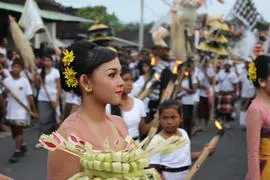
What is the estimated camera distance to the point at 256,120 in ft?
12.3

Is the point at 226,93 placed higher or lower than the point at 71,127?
lower

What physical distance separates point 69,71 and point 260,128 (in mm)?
1583

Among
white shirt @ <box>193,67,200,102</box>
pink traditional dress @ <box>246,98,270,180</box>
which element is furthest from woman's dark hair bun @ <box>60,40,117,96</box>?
white shirt @ <box>193,67,200,102</box>

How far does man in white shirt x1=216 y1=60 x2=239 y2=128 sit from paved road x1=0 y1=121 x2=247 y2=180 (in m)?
2.14

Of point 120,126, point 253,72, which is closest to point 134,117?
point 253,72

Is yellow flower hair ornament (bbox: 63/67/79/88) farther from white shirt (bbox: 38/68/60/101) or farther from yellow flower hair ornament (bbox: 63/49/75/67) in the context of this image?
white shirt (bbox: 38/68/60/101)

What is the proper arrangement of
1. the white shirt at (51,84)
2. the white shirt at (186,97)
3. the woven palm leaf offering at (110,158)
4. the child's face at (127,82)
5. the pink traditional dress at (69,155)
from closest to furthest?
the woven palm leaf offering at (110,158) → the pink traditional dress at (69,155) → the child's face at (127,82) → the white shirt at (51,84) → the white shirt at (186,97)

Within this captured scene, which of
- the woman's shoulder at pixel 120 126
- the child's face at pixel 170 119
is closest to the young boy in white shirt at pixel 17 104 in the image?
the child's face at pixel 170 119

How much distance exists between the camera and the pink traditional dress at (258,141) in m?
3.67

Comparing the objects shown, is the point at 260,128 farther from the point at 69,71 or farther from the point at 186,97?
the point at 186,97

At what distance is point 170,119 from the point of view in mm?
4395

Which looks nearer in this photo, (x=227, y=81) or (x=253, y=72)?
(x=253, y=72)

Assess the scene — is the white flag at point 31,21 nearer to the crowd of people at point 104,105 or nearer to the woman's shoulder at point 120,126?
the crowd of people at point 104,105

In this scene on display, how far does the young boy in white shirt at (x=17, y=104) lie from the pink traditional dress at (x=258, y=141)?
5.36 meters
